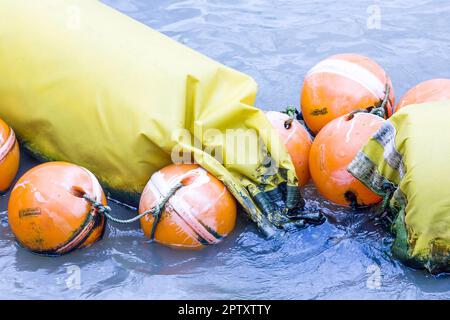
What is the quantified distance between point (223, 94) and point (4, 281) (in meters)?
1.46

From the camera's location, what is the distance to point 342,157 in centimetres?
373

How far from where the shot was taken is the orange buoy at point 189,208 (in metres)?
3.49

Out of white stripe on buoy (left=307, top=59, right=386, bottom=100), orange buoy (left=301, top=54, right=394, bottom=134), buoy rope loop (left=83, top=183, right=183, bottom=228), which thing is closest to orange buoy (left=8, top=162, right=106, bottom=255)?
buoy rope loop (left=83, top=183, right=183, bottom=228)

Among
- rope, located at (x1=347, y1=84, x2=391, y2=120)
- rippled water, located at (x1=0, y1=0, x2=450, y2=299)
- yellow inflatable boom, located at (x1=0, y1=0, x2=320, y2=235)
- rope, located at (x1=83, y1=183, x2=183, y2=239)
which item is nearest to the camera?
rippled water, located at (x1=0, y1=0, x2=450, y2=299)

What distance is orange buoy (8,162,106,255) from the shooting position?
3.43m

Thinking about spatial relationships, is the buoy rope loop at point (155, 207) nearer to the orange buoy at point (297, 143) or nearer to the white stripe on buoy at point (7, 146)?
the white stripe on buoy at point (7, 146)

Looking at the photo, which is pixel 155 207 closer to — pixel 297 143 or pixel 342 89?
pixel 297 143

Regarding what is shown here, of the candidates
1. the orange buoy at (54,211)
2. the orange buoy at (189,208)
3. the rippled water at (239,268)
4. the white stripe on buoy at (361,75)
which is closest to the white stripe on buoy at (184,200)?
the orange buoy at (189,208)

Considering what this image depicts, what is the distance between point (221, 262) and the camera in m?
3.58

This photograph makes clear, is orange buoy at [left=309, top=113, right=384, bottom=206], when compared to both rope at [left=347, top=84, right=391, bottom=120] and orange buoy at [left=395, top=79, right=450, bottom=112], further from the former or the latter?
orange buoy at [left=395, top=79, right=450, bottom=112]

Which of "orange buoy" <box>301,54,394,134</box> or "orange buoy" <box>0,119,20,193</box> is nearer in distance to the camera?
"orange buoy" <box>0,119,20,193</box>

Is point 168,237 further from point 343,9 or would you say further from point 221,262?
point 343,9

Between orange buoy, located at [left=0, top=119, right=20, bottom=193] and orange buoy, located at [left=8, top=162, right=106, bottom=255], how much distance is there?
0.35m
